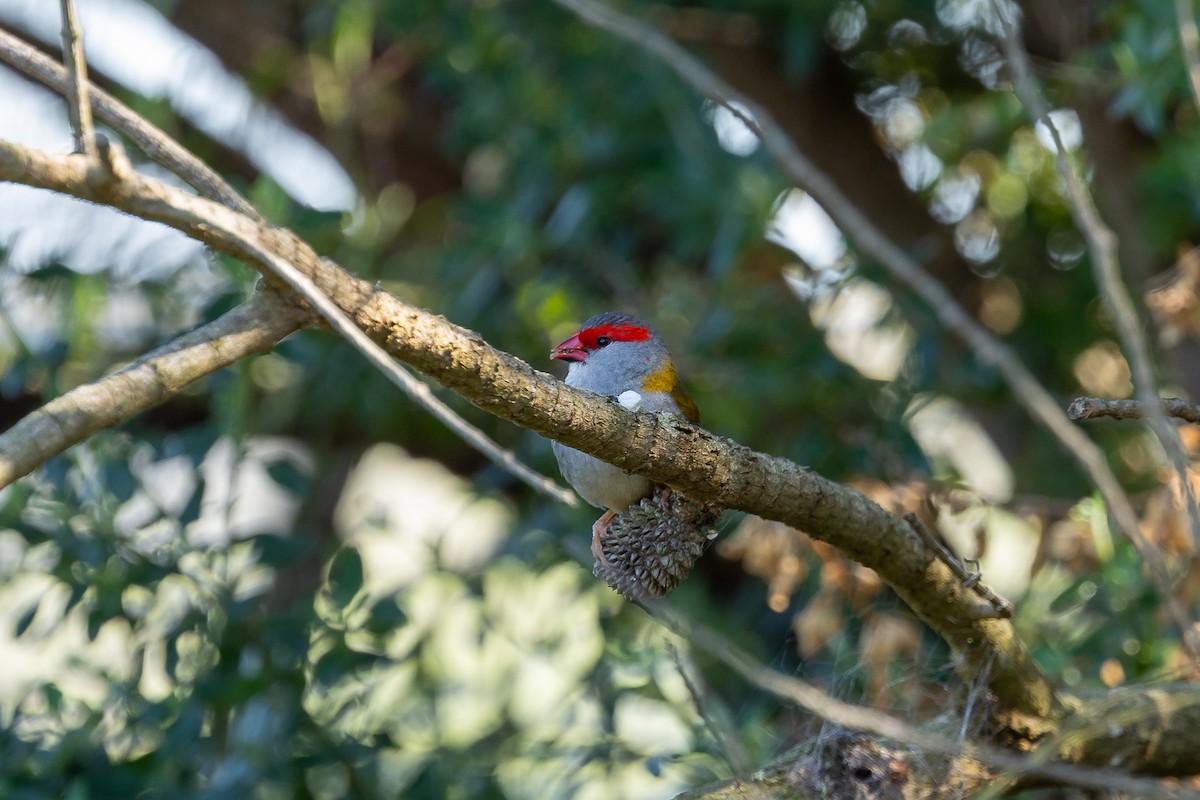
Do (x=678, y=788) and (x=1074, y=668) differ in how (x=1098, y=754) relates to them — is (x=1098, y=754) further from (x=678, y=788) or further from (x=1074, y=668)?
(x=678, y=788)

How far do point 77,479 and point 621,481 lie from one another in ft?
7.28

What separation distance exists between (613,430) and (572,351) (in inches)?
39.1

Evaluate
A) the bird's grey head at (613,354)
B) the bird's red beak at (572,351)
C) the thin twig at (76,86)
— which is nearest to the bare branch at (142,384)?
the thin twig at (76,86)

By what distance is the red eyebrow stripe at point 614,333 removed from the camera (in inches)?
112

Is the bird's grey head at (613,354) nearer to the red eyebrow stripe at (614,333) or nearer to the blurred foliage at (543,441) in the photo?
the red eyebrow stripe at (614,333)

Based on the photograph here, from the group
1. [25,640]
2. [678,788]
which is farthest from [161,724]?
[678,788]

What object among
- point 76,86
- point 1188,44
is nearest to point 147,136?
point 76,86

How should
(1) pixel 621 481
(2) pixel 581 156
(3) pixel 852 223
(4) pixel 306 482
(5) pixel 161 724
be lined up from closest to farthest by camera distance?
(1) pixel 621 481
(3) pixel 852 223
(5) pixel 161 724
(4) pixel 306 482
(2) pixel 581 156

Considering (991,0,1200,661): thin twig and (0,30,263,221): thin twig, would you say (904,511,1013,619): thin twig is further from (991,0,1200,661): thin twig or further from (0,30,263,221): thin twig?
(0,30,263,221): thin twig

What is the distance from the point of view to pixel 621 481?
2.31 metres

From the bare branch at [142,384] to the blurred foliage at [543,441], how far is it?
1428 mm

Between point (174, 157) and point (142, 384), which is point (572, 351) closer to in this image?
point (174, 157)

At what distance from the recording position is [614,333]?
2867 millimetres

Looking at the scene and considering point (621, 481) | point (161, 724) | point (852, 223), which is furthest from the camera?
point (161, 724)
